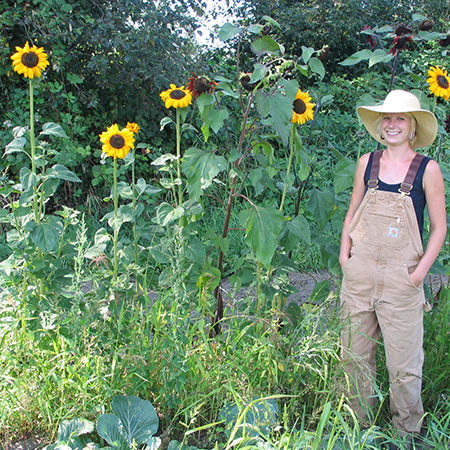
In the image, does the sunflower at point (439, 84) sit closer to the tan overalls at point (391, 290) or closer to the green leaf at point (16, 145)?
the tan overalls at point (391, 290)

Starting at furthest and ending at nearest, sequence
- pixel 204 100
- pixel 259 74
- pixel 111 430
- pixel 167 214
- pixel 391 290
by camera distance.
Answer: pixel 167 214 → pixel 204 100 → pixel 391 290 → pixel 259 74 → pixel 111 430

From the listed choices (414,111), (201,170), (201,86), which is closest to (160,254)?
(201,170)

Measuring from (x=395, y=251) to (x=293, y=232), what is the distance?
1.59ft

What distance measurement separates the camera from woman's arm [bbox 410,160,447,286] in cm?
203

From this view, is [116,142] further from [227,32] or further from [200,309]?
[200,309]

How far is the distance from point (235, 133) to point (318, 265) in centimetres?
226

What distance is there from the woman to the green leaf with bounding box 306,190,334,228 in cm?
22

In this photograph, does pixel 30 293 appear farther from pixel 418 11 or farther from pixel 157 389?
pixel 418 11

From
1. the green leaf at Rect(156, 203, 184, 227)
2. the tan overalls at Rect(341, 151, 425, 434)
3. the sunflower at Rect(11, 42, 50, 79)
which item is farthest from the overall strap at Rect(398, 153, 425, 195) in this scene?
the sunflower at Rect(11, 42, 50, 79)

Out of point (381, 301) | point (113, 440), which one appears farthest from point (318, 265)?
point (113, 440)

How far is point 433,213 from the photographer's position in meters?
2.05

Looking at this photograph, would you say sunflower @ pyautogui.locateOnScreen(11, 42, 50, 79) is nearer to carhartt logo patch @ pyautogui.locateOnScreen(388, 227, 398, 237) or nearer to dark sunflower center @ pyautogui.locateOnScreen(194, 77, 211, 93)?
dark sunflower center @ pyautogui.locateOnScreen(194, 77, 211, 93)

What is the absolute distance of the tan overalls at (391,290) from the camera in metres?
2.05

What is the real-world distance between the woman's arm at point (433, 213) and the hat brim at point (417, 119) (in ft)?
0.67
